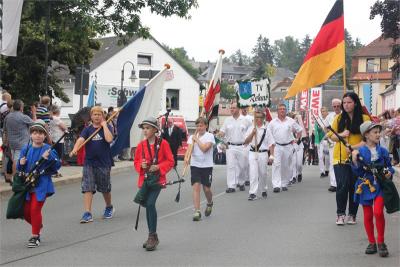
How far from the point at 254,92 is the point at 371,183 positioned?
32.9 feet

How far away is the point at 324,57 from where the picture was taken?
12.0 meters

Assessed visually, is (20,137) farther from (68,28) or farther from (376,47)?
(376,47)

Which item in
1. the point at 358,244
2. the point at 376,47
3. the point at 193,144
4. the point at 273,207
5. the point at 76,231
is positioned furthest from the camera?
the point at 376,47

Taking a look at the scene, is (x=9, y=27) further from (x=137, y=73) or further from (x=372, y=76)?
(x=372, y=76)

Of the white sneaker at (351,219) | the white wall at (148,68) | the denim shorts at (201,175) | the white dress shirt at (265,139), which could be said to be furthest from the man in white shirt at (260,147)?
the white wall at (148,68)

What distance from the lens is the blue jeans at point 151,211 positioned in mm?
8883

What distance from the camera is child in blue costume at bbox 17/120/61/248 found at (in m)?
9.09

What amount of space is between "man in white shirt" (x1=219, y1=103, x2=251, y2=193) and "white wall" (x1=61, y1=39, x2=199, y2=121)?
141ft

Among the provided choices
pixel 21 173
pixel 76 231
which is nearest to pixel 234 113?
pixel 76 231

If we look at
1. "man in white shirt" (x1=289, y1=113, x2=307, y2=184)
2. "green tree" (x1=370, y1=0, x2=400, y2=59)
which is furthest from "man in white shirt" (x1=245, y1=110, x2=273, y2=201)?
"green tree" (x1=370, y1=0, x2=400, y2=59)

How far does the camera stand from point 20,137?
15062mm

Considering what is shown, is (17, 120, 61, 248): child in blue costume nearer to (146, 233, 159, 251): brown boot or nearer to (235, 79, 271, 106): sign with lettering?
(146, 233, 159, 251): brown boot

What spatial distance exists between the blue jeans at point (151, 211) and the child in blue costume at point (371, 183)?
241 centimetres

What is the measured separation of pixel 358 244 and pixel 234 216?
319 cm
